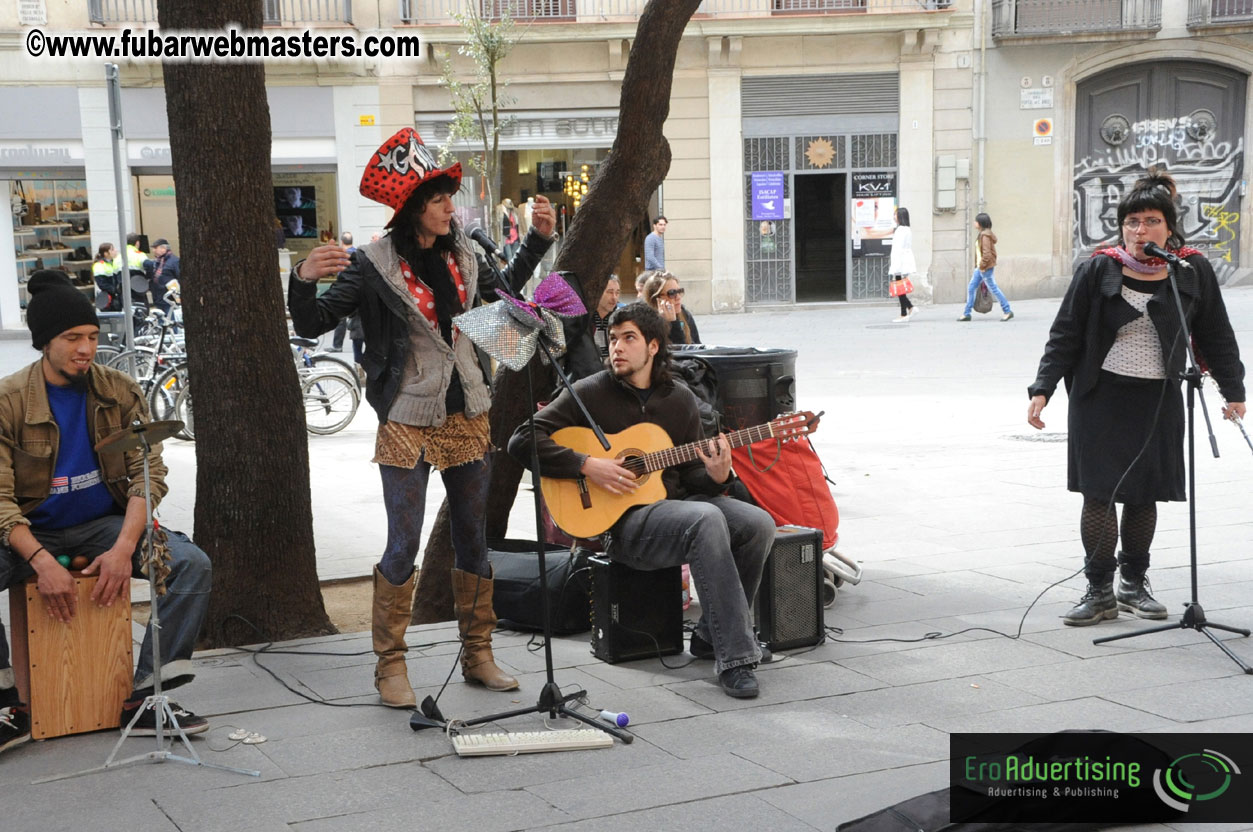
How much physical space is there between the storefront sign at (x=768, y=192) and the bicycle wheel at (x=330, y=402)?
45.0 feet

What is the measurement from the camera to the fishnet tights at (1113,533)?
587 centimetres

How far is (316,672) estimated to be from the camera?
211 inches

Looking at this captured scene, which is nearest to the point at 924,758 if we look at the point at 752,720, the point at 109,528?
the point at 752,720

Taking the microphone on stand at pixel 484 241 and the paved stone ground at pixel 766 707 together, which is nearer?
the paved stone ground at pixel 766 707

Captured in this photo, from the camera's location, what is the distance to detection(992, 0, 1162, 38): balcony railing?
963 inches

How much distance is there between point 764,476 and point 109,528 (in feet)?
9.54

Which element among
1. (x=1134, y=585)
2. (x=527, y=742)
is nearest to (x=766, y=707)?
(x=527, y=742)

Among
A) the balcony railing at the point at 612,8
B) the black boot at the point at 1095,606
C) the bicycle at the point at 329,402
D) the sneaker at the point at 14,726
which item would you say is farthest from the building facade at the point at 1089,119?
the sneaker at the point at 14,726

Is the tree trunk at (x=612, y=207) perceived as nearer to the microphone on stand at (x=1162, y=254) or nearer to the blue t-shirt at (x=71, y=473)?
the blue t-shirt at (x=71, y=473)

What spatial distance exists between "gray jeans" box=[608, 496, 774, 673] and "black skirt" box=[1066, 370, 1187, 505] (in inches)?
63.3

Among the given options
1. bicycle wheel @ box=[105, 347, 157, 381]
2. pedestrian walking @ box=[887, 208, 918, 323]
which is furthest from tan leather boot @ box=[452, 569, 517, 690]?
pedestrian walking @ box=[887, 208, 918, 323]

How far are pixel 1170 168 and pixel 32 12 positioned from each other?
21.0 meters

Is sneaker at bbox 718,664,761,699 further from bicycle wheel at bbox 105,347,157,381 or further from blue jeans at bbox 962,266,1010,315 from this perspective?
blue jeans at bbox 962,266,1010,315

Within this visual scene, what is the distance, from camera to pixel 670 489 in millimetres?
5523
